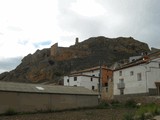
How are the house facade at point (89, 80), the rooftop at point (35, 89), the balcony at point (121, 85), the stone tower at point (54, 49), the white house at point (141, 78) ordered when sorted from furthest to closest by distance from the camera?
the stone tower at point (54, 49)
the house facade at point (89, 80)
the balcony at point (121, 85)
the white house at point (141, 78)
the rooftop at point (35, 89)

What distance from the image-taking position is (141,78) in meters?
53.8

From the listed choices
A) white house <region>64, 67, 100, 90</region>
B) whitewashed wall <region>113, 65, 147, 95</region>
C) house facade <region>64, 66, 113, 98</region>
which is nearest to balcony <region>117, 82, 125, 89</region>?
whitewashed wall <region>113, 65, 147, 95</region>

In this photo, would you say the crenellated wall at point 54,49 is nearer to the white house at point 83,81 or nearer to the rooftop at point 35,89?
the white house at point 83,81

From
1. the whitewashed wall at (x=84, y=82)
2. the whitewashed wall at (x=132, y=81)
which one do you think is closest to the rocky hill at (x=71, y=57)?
the whitewashed wall at (x=84, y=82)

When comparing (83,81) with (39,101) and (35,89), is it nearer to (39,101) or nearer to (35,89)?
(35,89)

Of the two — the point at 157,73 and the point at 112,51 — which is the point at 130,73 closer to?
the point at 157,73

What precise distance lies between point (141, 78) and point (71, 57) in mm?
71617

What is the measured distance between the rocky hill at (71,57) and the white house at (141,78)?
5134 centimetres

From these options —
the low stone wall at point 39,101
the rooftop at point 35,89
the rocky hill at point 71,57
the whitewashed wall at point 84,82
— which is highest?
the rocky hill at point 71,57

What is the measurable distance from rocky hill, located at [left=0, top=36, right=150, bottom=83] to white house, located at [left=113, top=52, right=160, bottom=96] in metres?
51.3

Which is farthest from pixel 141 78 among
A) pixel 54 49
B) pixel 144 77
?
pixel 54 49

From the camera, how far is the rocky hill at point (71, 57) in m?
115

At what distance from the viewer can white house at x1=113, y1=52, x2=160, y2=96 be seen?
51.9 meters

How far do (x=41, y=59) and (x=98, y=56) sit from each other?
25333mm
